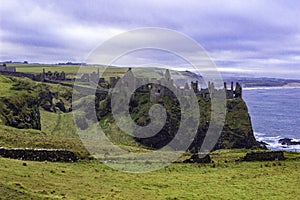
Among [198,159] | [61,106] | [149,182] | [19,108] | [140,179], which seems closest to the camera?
[149,182]

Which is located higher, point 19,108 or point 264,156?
point 19,108

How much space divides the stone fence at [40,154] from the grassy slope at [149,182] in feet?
4.68

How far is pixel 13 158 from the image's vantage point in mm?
34312

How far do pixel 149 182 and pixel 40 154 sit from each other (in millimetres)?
10591

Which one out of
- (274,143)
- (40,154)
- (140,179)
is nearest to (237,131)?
(274,143)

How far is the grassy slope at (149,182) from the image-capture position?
82.2 feet

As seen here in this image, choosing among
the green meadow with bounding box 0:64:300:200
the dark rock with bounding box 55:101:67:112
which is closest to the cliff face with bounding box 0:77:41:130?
the dark rock with bounding box 55:101:67:112

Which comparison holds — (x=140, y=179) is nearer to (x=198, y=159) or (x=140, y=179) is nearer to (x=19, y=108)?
(x=198, y=159)

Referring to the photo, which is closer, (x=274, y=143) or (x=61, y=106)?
(x=274, y=143)

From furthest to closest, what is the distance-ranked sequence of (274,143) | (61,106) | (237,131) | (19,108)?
(61,106) → (274,143) → (237,131) → (19,108)

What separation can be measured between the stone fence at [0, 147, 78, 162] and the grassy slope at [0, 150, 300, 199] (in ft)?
4.68

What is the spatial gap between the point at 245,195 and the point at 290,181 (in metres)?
6.85

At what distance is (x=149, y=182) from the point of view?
30922 millimetres

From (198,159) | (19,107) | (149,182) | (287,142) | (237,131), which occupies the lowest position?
(287,142)
